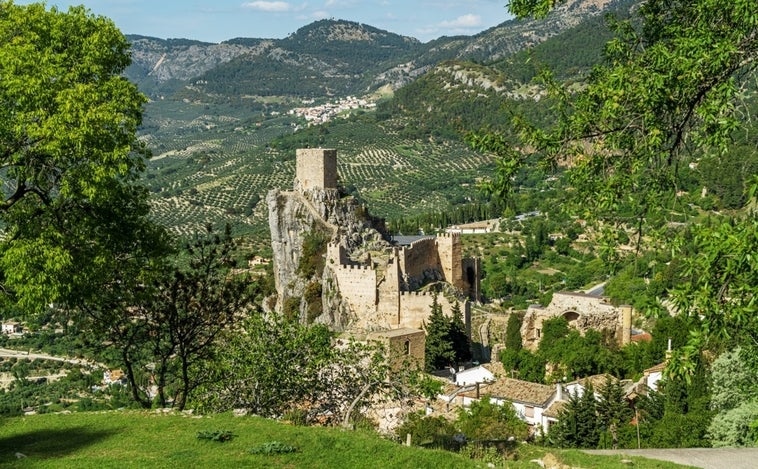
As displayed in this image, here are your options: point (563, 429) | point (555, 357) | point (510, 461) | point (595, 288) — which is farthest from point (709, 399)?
point (595, 288)

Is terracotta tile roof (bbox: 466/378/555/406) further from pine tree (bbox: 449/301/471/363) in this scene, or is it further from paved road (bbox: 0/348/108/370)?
paved road (bbox: 0/348/108/370)

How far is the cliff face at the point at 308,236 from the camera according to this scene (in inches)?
1622

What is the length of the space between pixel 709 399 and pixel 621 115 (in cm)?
1700

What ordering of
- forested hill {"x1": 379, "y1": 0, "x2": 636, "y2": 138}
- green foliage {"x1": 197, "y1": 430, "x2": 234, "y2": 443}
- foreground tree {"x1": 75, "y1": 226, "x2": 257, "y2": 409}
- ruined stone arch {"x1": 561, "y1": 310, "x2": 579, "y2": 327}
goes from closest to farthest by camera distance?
green foliage {"x1": 197, "y1": 430, "x2": 234, "y2": 443}
foreground tree {"x1": 75, "y1": 226, "x2": 257, "y2": 409}
ruined stone arch {"x1": 561, "y1": 310, "x2": 579, "y2": 327}
forested hill {"x1": 379, "y1": 0, "x2": 636, "y2": 138}

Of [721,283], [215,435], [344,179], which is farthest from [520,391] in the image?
[344,179]

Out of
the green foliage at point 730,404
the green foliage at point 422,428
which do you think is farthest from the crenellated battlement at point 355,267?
the green foliage at point 730,404

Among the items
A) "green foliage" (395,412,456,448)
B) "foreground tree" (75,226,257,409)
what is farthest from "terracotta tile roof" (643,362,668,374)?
"foreground tree" (75,226,257,409)

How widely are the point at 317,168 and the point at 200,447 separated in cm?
3050

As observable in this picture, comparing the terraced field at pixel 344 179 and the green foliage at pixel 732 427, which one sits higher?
the terraced field at pixel 344 179

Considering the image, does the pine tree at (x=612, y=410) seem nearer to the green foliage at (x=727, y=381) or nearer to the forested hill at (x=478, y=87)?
the green foliage at (x=727, y=381)

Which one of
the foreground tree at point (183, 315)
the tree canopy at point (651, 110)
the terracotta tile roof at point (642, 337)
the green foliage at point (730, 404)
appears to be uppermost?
the tree canopy at point (651, 110)

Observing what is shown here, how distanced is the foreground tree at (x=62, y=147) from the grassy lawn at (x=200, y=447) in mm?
2187

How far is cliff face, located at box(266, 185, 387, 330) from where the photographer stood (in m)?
41.2

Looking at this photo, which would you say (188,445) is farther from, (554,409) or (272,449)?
(554,409)
